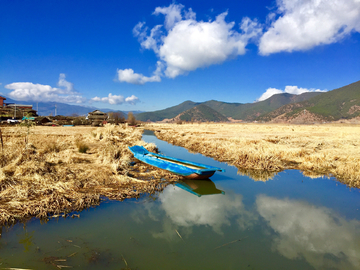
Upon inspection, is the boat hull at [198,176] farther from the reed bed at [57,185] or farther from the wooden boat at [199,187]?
the reed bed at [57,185]

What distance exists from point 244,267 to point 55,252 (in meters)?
4.90

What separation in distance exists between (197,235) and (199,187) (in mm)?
4552

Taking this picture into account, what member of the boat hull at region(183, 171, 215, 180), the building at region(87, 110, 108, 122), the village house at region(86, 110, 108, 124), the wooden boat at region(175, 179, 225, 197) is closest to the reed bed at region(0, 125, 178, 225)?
the wooden boat at region(175, 179, 225, 197)

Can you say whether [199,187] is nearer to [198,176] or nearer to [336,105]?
[198,176]

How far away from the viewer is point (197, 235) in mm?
6309

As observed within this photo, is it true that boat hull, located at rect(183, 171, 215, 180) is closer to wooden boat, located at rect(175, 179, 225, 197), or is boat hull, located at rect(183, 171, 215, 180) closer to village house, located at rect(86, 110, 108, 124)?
wooden boat, located at rect(175, 179, 225, 197)

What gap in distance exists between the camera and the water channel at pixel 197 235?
5109 millimetres

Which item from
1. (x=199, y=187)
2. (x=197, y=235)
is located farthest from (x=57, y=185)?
(x=199, y=187)

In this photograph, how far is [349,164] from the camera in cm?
1313

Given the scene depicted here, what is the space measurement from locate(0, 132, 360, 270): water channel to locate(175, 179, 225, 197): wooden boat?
63 centimetres

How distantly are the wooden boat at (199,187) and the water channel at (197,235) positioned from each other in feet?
2.06

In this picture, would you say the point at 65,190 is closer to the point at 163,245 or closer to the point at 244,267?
the point at 163,245

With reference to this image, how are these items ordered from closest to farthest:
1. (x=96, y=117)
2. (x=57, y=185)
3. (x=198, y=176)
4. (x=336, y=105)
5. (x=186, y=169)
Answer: (x=57, y=185)
(x=198, y=176)
(x=186, y=169)
(x=96, y=117)
(x=336, y=105)

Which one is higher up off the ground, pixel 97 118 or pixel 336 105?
pixel 336 105
